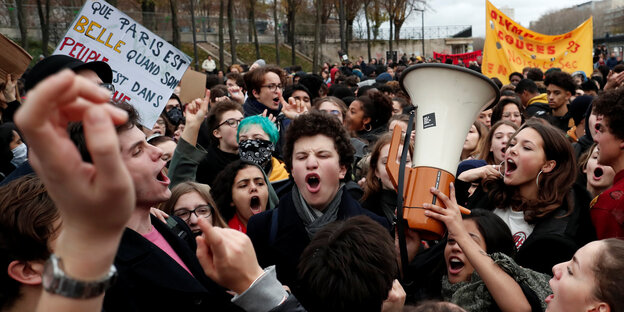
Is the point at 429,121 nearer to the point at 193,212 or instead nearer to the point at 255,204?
the point at 255,204

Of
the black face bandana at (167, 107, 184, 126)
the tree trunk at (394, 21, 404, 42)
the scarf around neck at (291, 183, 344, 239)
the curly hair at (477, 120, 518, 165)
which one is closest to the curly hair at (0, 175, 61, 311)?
the scarf around neck at (291, 183, 344, 239)

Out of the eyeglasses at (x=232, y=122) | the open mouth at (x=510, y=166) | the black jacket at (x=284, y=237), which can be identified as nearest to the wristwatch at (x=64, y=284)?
the black jacket at (x=284, y=237)

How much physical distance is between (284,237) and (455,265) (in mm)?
916

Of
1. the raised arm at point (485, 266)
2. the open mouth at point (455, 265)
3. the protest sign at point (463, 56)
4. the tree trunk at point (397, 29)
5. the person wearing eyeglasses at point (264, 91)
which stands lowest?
the open mouth at point (455, 265)

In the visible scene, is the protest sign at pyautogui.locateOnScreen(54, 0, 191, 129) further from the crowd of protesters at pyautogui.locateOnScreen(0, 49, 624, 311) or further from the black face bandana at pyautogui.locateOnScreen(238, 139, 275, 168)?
the black face bandana at pyautogui.locateOnScreen(238, 139, 275, 168)

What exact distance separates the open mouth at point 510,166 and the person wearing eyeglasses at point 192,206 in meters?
1.79

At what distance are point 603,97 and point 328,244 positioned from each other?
2.10m

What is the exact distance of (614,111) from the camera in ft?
9.82

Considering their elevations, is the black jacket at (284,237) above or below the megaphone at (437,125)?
below

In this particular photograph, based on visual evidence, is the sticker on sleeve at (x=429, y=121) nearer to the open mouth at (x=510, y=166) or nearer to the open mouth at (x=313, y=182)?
the open mouth at (x=313, y=182)

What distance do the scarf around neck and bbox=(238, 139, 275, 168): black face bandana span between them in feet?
4.32

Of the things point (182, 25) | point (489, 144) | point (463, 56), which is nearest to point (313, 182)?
point (489, 144)

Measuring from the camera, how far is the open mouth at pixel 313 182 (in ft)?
9.64

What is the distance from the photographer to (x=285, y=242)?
2.72 meters
